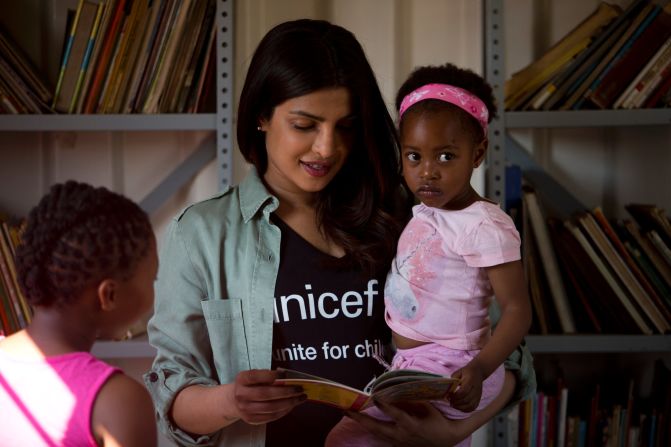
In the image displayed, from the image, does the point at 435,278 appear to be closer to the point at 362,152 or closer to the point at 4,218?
the point at 362,152

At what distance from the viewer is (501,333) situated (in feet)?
4.14

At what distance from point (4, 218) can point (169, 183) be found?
0.49m

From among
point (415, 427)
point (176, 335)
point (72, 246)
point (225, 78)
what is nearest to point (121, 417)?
point (72, 246)

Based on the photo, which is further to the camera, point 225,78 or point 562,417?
point 562,417

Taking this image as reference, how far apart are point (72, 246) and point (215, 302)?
1.53ft

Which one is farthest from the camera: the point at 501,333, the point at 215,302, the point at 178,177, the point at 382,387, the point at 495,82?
the point at 178,177

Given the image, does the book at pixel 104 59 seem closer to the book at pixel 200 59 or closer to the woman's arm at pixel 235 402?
the book at pixel 200 59

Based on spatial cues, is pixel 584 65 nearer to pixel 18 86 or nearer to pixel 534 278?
pixel 534 278

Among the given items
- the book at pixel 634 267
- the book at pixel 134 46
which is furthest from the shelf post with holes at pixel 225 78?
the book at pixel 634 267

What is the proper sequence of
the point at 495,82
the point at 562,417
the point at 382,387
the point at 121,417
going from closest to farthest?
the point at 121,417
the point at 382,387
the point at 495,82
the point at 562,417

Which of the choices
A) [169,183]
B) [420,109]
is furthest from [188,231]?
[169,183]

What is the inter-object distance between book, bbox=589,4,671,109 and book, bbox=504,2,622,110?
0.35 ft

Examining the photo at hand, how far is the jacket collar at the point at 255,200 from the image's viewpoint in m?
1.43

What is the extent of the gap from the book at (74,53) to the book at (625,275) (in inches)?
58.2
